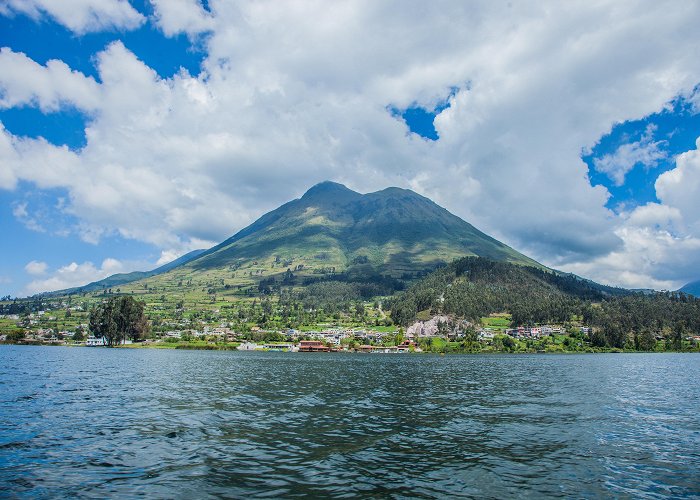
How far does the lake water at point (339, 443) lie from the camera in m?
22.9

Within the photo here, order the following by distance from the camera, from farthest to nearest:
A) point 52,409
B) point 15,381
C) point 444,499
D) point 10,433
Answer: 1. point 15,381
2. point 52,409
3. point 10,433
4. point 444,499

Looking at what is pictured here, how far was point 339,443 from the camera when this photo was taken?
31.7 metres

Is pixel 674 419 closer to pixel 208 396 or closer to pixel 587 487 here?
pixel 587 487

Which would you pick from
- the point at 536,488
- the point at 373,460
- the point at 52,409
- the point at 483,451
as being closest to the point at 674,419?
the point at 483,451

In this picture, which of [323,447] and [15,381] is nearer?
[323,447]

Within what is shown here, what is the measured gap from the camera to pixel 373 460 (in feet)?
90.5

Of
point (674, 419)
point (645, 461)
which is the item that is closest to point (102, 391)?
point (645, 461)

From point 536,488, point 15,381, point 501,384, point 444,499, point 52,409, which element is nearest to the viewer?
point 444,499

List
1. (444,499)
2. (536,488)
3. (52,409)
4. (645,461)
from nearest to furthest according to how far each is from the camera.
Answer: (444,499) < (536,488) < (645,461) < (52,409)

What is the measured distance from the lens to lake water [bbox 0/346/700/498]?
2289cm

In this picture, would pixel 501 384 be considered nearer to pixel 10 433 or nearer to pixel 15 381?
pixel 10 433

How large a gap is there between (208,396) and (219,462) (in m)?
29.9

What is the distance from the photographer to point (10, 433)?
1293 inches

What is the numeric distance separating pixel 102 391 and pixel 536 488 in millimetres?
54054
